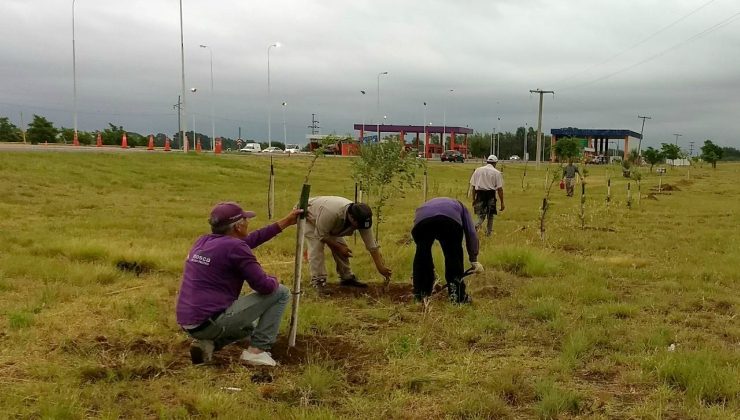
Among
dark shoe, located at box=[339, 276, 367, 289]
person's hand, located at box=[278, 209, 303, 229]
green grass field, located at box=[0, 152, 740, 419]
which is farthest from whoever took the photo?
dark shoe, located at box=[339, 276, 367, 289]

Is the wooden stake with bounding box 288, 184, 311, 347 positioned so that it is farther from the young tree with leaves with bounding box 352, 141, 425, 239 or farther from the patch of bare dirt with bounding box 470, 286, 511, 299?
the young tree with leaves with bounding box 352, 141, 425, 239

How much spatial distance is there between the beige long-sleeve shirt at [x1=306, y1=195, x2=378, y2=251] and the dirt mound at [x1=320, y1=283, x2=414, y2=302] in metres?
0.59

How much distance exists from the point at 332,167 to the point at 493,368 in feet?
105

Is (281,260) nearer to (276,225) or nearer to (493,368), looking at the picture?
(276,225)

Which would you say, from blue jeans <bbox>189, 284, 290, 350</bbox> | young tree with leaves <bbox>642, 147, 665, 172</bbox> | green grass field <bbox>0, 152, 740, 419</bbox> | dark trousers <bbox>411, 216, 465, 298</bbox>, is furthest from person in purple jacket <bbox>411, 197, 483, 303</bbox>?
young tree with leaves <bbox>642, 147, 665, 172</bbox>

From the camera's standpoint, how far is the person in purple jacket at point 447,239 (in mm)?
5891

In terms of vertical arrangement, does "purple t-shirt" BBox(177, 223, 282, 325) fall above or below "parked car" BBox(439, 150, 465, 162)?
below

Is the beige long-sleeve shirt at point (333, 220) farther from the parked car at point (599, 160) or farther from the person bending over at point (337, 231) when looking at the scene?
the parked car at point (599, 160)

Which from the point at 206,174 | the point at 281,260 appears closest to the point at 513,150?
the point at 206,174

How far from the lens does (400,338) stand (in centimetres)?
485

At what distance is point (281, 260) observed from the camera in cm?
842

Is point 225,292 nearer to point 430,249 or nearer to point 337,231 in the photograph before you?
point 337,231

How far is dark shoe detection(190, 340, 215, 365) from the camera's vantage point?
423cm

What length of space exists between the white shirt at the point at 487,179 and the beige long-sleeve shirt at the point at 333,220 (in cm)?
465
